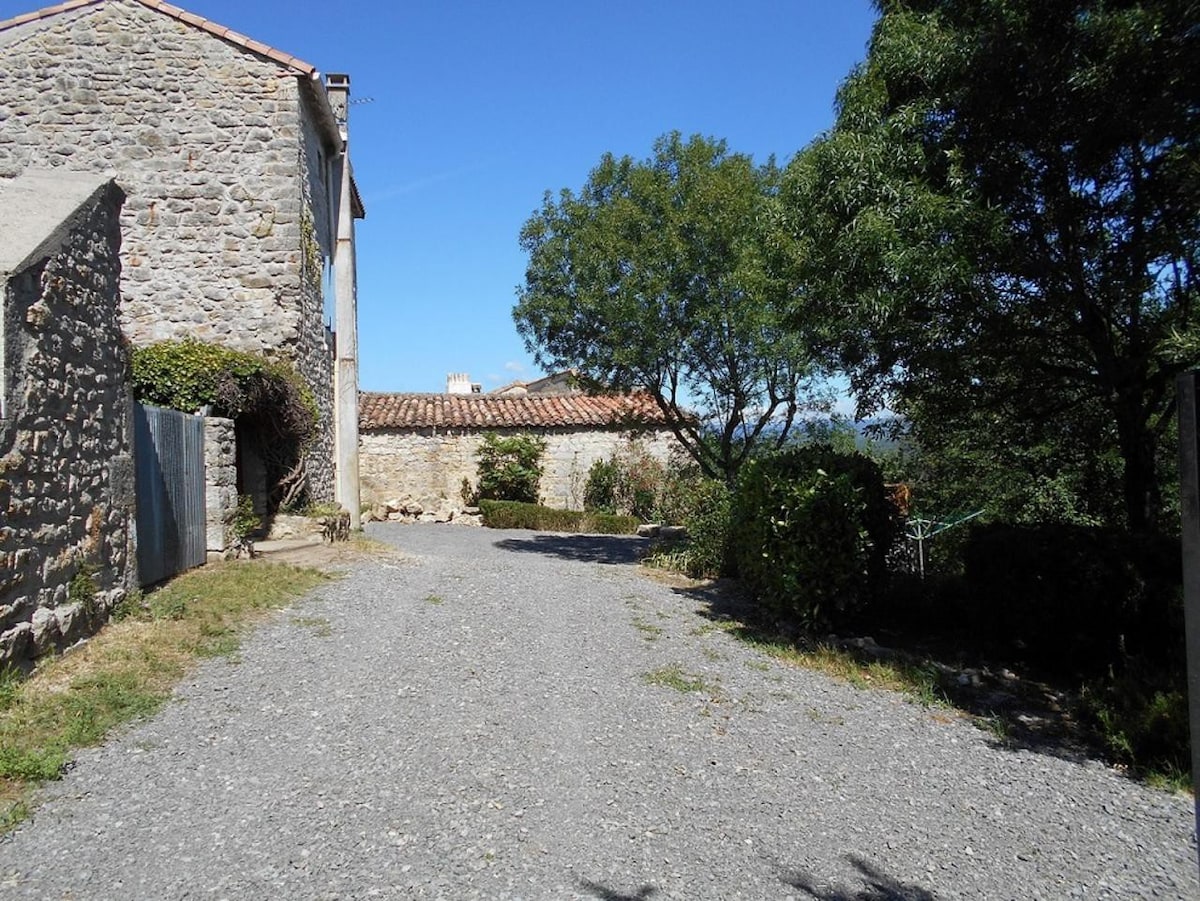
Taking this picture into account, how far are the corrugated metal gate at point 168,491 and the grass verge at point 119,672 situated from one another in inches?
11.6

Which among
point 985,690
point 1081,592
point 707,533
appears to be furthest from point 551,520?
point 1081,592

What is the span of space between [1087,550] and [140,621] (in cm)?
747

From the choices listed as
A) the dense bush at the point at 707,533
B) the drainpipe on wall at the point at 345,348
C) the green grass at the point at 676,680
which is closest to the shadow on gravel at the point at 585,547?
the dense bush at the point at 707,533

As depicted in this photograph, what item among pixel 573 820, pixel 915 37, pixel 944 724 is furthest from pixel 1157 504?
pixel 573 820

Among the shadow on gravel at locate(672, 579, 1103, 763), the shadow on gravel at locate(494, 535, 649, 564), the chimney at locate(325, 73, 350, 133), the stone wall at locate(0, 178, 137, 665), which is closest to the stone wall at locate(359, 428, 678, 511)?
the shadow on gravel at locate(494, 535, 649, 564)

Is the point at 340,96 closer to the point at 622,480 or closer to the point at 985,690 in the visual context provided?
the point at 622,480

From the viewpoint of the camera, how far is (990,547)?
7.34 meters

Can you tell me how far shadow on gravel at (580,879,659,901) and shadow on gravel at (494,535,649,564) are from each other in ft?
33.3

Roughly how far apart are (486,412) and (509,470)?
2.32 meters

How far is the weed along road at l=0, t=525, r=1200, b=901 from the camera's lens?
11.4 ft

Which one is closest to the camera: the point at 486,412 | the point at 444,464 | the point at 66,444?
the point at 66,444

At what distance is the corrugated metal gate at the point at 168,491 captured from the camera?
307 inches

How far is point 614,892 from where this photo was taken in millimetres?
3373

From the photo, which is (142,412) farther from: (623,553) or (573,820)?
(623,553)
